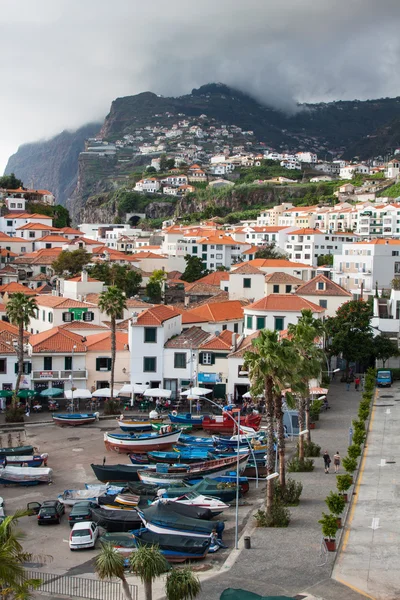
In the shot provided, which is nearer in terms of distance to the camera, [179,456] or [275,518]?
[275,518]

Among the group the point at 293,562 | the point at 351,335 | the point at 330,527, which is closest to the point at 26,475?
the point at 293,562

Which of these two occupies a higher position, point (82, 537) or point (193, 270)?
point (193, 270)

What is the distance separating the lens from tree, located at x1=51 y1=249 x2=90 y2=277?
10731cm

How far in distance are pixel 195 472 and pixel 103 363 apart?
23.7m

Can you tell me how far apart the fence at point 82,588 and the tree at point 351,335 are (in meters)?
40.8

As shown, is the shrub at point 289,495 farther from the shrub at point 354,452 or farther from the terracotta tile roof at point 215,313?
the terracotta tile roof at point 215,313

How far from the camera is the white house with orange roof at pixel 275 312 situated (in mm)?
64250

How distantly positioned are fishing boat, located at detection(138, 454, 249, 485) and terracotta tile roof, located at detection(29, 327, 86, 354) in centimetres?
A: 2189

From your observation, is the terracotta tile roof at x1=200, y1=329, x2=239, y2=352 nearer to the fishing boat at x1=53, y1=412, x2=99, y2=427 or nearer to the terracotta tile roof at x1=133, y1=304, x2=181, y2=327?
the terracotta tile roof at x1=133, y1=304, x2=181, y2=327

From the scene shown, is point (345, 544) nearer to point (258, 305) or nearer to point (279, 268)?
point (258, 305)

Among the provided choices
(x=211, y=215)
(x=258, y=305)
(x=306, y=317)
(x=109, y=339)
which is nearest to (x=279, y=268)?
(x=258, y=305)

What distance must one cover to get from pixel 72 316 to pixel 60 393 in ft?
48.4

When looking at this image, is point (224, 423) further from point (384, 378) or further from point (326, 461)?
point (384, 378)

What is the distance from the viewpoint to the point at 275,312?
6456 centimetres
